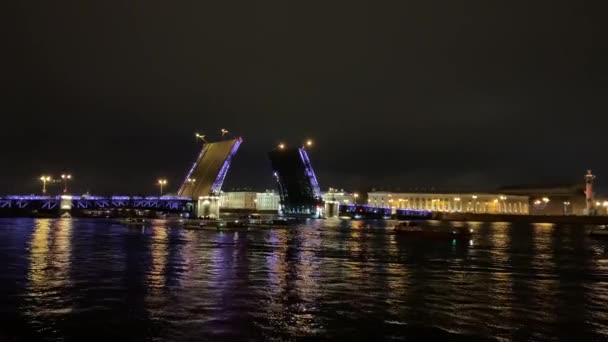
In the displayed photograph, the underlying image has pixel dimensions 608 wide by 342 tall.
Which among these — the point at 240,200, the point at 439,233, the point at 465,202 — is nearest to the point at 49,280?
the point at 439,233

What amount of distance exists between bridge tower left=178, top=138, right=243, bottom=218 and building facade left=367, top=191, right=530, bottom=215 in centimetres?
6054

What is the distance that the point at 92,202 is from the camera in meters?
89.5

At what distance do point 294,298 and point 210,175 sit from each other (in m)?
69.7

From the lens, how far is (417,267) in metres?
19.5

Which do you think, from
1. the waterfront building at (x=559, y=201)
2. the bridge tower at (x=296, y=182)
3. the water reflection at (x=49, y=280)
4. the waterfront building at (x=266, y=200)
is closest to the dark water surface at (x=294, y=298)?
the water reflection at (x=49, y=280)

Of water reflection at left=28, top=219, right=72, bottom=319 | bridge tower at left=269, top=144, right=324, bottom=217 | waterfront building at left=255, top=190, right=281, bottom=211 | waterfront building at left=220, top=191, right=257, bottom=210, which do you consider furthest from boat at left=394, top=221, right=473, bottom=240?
waterfront building at left=220, top=191, right=257, bottom=210

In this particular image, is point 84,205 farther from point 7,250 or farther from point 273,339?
point 273,339

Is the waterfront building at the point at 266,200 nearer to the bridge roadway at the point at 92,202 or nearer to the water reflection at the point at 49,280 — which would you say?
the bridge roadway at the point at 92,202

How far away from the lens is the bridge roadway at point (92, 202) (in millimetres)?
81562

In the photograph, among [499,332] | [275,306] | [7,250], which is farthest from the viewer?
[7,250]

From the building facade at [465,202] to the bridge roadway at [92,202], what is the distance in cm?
6050

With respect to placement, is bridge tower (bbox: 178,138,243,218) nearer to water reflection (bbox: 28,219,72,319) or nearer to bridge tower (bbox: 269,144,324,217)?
bridge tower (bbox: 269,144,324,217)

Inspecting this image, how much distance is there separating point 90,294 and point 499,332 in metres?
8.42

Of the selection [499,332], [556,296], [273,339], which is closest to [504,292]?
[556,296]
